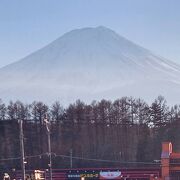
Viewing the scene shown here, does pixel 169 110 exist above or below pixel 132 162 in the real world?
above

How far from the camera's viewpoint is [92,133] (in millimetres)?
43750

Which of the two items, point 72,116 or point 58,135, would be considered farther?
point 72,116

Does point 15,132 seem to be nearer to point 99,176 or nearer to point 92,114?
point 92,114

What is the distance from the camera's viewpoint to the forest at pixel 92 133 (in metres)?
40.2

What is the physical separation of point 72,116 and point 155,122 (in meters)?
5.87

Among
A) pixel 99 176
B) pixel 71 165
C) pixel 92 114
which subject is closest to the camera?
pixel 99 176

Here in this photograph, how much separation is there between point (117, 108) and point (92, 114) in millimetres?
1925

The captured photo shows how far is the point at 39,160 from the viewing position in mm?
40625

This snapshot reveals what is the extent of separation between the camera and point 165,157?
29.0 m

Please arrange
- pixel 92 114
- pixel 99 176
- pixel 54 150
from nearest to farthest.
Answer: pixel 99 176, pixel 54 150, pixel 92 114

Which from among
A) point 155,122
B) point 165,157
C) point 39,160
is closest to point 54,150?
point 39,160

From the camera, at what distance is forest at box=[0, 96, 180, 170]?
40156 mm

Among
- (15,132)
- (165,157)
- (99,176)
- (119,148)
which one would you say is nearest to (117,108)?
(119,148)

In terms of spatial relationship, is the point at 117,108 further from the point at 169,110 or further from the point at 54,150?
the point at 54,150
